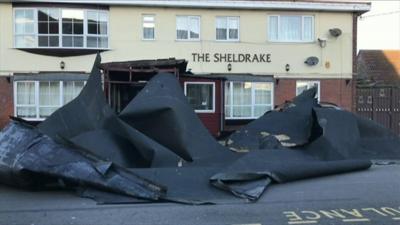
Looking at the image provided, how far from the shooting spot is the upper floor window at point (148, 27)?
80.7 ft

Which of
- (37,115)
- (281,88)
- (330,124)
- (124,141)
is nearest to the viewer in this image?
(124,141)

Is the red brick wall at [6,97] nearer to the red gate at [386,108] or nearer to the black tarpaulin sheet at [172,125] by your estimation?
the black tarpaulin sheet at [172,125]

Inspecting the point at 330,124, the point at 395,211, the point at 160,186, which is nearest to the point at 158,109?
the point at 160,186

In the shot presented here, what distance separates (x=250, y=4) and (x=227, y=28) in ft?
5.15

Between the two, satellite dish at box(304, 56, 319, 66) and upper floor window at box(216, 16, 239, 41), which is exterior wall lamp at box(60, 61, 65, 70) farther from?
satellite dish at box(304, 56, 319, 66)

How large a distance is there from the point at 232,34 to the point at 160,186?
18173 mm

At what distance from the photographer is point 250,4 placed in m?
24.7

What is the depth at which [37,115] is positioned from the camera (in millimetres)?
23734

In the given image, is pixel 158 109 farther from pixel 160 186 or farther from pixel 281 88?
pixel 281 88

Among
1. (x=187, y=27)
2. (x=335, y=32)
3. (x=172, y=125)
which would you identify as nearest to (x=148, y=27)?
(x=187, y=27)

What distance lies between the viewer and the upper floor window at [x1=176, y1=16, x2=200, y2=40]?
24750 mm

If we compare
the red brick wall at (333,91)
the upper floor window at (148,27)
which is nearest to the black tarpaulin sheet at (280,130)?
the red brick wall at (333,91)

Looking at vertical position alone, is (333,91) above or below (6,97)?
above

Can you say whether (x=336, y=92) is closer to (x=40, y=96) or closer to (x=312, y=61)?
(x=312, y=61)
